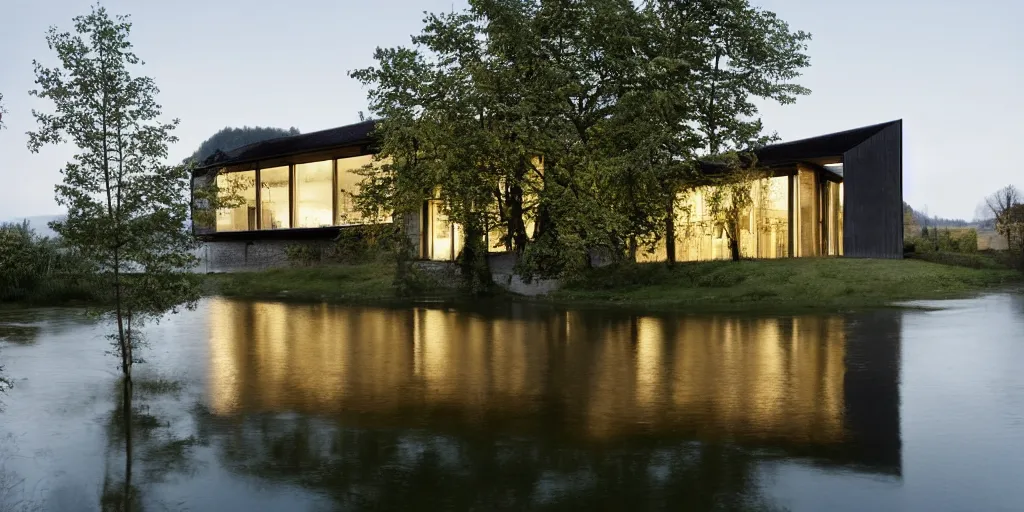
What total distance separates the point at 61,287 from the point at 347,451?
2881cm

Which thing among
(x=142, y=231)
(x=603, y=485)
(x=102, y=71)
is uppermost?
(x=102, y=71)

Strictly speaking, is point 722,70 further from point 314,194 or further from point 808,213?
point 314,194

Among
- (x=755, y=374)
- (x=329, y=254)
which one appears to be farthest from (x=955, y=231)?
(x=755, y=374)

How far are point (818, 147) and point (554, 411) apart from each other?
3273cm

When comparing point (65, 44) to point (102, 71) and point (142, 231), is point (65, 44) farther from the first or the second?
point (142, 231)

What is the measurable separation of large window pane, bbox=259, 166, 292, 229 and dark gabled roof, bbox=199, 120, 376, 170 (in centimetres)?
118

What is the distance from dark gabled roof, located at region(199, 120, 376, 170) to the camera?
49.4 metres

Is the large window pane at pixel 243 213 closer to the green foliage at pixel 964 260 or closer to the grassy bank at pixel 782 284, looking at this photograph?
the grassy bank at pixel 782 284

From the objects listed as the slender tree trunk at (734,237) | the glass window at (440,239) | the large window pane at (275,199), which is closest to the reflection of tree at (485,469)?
the slender tree trunk at (734,237)

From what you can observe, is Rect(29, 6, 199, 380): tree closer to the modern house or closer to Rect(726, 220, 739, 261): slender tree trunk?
the modern house

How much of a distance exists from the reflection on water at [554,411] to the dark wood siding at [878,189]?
19244 mm

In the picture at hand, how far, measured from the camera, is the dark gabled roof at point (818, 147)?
39812 millimetres

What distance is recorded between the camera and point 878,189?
130 feet

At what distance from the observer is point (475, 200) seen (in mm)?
34156
